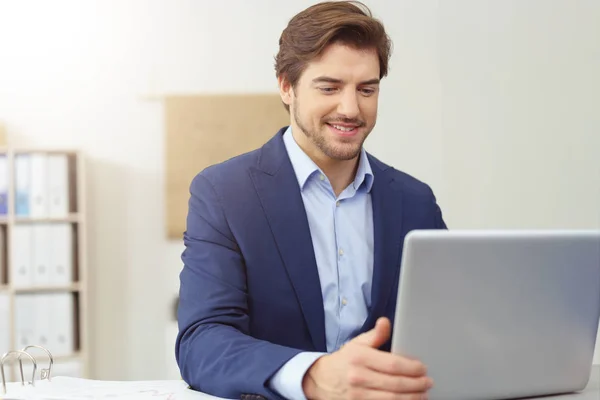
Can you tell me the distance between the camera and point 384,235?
1.53 meters

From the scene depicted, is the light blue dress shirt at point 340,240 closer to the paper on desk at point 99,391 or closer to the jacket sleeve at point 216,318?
the jacket sleeve at point 216,318

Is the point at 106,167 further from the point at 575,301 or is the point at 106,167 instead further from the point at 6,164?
the point at 575,301

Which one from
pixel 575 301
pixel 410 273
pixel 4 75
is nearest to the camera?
pixel 410 273

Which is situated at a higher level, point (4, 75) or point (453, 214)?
point (4, 75)

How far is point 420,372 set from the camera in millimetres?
936

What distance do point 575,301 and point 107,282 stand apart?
307 cm

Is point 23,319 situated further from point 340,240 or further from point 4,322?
point 340,240

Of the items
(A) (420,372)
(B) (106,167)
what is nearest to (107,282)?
(B) (106,167)

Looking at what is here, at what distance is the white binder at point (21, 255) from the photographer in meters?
3.36

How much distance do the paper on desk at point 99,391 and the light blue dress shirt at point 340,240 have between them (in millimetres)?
383

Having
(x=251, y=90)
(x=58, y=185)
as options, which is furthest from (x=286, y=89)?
(x=251, y=90)

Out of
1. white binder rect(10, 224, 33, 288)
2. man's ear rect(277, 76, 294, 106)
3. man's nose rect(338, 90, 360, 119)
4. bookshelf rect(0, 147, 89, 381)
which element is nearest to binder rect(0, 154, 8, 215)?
bookshelf rect(0, 147, 89, 381)

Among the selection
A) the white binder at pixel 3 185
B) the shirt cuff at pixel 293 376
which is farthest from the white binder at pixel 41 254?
the shirt cuff at pixel 293 376

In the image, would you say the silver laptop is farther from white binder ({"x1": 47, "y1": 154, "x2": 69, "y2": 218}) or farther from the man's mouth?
white binder ({"x1": 47, "y1": 154, "x2": 69, "y2": 218})
